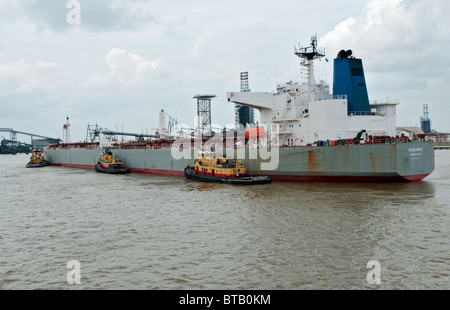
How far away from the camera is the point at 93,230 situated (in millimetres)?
13656

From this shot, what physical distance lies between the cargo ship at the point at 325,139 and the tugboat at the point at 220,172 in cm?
191

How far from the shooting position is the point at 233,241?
1188 centimetres

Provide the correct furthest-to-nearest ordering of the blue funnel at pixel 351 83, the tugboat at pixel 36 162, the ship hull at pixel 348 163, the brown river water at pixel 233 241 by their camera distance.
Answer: the tugboat at pixel 36 162, the blue funnel at pixel 351 83, the ship hull at pixel 348 163, the brown river water at pixel 233 241

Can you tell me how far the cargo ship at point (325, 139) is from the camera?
2258 centimetres

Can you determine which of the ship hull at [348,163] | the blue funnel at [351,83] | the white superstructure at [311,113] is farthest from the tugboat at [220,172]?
the blue funnel at [351,83]

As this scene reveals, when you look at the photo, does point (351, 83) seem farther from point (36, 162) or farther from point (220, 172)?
point (36, 162)

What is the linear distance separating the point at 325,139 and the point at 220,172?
8105 millimetres

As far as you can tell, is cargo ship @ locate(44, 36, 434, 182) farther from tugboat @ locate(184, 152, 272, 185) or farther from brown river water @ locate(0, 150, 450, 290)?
brown river water @ locate(0, 150, 450, 290)

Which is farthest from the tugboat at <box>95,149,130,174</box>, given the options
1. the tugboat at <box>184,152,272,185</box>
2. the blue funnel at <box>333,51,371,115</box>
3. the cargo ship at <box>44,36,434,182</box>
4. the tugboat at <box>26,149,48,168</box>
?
the blue funnel at <box>333,51,371,115</box>

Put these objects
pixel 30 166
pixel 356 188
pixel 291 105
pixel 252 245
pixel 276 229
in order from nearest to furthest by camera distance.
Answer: pixel 252 245 < pixel 276 229 < pixel 356 188 < pixel 291 105 < pixel 30 166

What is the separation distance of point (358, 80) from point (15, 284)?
24931 mm

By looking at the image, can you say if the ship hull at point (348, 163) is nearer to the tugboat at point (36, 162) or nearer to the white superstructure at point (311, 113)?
the white superstructure at point (311, 113)
